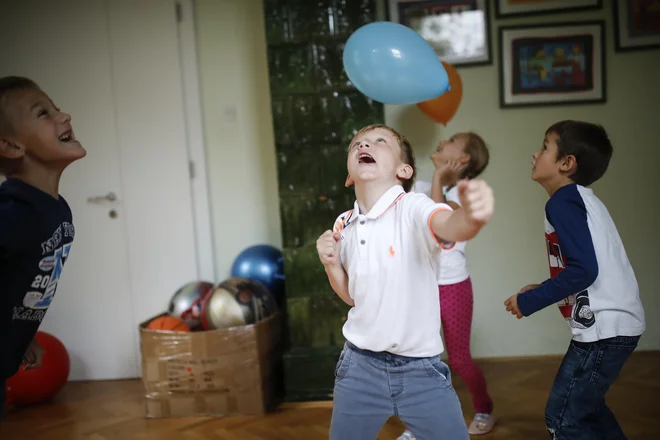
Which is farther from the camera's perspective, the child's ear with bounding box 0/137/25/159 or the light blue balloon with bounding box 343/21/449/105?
the light blue balloon with bounding box 343/21/449/105

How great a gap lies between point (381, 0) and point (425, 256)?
2.00 metres

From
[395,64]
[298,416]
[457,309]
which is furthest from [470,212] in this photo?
[298,416]

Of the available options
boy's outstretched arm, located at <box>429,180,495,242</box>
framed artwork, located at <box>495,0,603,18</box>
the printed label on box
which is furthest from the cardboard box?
framed artwork, located at <box>495,0,603,18</box>

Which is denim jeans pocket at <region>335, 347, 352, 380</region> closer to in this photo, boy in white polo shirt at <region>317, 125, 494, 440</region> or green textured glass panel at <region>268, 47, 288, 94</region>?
boy in white polo shirt at <region>317, 125, 494, 440</region>

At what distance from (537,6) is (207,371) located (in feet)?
7.81

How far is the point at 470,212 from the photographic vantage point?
3.40 ft

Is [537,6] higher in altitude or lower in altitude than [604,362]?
higher

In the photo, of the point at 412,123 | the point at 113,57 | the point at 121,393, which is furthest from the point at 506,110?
the point at 121,393

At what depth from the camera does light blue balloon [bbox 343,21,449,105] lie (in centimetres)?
185

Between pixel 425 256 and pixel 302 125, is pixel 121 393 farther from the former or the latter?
pixel 425 256

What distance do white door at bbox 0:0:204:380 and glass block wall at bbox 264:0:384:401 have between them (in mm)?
776

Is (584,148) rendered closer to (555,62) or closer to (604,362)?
(604,362)

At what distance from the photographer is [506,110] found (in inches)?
116

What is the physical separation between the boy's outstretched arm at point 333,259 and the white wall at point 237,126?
1699 mm
